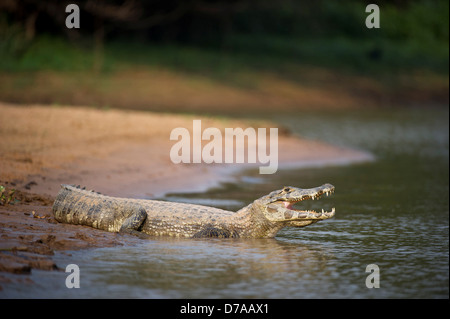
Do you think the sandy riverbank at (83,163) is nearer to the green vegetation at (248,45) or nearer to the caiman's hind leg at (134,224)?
the caiman's hind leg at (134,224)

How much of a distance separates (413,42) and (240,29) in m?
8.89

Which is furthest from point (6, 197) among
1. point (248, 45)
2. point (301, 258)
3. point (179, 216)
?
point (248, 45)

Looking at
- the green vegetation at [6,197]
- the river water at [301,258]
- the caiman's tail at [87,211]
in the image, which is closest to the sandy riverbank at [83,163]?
the green vegetation at [6,197]

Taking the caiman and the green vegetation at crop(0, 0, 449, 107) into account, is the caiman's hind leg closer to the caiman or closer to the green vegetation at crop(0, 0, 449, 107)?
the caiman

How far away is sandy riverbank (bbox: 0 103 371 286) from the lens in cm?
707

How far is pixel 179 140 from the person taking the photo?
15.2 metres

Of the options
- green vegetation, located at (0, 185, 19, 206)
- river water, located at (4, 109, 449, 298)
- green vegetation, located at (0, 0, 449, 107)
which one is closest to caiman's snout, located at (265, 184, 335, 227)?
river water, located at (4, 109, 449, 298)

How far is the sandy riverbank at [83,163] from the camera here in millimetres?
7074

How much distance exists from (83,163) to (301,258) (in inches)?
213

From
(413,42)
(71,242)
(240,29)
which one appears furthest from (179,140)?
(413,42)

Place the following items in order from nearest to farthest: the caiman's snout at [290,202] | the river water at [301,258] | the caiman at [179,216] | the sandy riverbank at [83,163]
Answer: the river water at [301,258] < the sandy riverbank at [83,163] < the caiman's snout at [290,202] < the caiman at [179,216]

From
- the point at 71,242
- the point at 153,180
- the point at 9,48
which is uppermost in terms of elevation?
the point at 9,48
